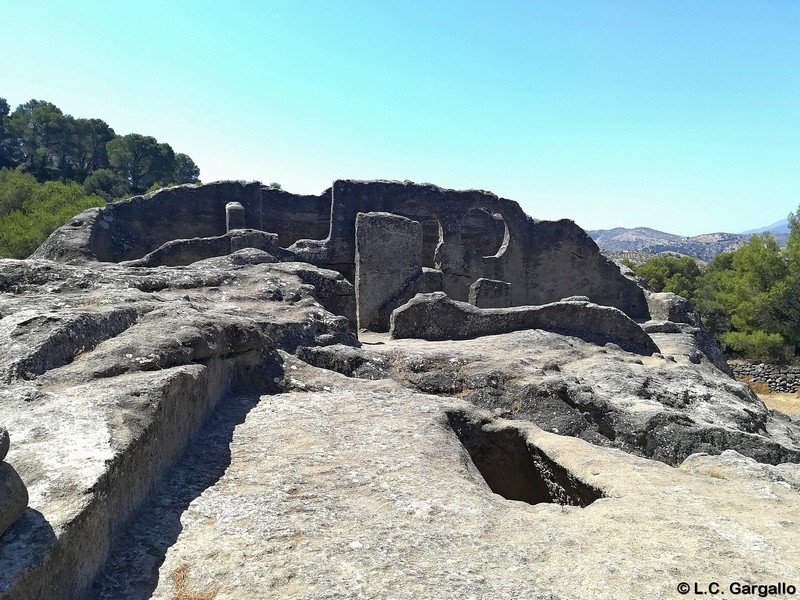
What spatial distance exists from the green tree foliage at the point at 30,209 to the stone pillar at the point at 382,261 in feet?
45.1

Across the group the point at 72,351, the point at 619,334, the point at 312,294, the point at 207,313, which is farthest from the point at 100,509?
the point at 619,334

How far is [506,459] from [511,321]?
3.71 m

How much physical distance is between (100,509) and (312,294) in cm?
Result: 440

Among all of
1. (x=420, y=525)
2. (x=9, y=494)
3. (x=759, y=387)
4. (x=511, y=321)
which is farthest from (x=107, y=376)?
(x=759, y=387)

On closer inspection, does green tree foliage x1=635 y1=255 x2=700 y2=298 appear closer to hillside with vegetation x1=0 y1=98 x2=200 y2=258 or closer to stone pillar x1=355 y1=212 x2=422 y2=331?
stone pillar x1=355 y1=212 x2=422 y2=331

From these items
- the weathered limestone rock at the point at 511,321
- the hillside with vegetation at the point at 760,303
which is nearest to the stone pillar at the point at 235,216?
the weathered limestone rock at the point at 511,321

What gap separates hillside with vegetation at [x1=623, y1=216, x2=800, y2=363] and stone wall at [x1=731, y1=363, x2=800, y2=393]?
4.38 feet

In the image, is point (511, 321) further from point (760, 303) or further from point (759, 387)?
point (760, 303)

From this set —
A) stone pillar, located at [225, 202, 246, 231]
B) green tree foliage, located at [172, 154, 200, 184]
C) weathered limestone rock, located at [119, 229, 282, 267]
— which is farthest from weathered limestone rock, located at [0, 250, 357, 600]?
green tree foliage, located at [172, 154, 200, 184]

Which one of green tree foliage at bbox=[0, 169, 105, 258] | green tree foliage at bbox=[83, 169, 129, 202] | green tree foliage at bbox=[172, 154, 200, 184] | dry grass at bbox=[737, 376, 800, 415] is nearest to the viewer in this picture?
dry grass at bbox=[737, 376, 800, 415]

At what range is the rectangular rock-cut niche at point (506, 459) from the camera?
3887 mm

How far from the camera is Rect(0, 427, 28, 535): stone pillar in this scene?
5.68ft

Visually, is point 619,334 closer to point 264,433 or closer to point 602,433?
point 602,433

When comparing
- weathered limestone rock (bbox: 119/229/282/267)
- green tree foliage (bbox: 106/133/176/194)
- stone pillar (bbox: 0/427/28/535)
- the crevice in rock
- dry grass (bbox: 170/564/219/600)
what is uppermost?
green tree foliage (bbox: 106/133/176/194)
